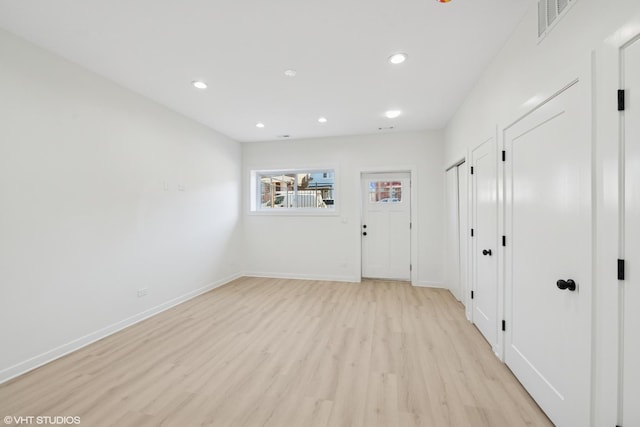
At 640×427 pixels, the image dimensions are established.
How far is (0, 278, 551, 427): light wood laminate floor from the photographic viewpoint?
5.52ft

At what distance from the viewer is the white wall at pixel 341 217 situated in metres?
4.60

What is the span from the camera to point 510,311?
2.12m

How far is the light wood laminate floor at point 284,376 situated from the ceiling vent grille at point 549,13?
2.39 metres

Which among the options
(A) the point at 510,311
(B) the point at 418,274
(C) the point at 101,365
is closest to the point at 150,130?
(C) the point at 101,365

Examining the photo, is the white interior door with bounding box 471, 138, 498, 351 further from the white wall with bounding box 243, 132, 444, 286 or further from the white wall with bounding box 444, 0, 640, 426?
the white wall with bounding box 243, 132, 444, 286

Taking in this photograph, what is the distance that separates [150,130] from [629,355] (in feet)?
14.4

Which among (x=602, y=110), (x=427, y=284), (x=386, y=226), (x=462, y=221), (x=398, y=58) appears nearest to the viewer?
(x=602, y=110)

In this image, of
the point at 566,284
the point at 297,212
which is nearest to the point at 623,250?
the point at 566,284

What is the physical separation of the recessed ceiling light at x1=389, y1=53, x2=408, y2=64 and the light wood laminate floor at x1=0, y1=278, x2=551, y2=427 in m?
2.71

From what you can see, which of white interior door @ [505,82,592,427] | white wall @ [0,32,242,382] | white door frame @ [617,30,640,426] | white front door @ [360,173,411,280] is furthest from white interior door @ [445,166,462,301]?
white wall @ [0,32,242,382]

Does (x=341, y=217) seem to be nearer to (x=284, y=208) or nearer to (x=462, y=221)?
(x=284, y=208)

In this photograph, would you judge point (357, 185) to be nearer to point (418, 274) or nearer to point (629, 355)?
point (418, 274)

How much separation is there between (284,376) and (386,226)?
339 cm

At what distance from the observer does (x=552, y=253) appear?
62.3 inches
